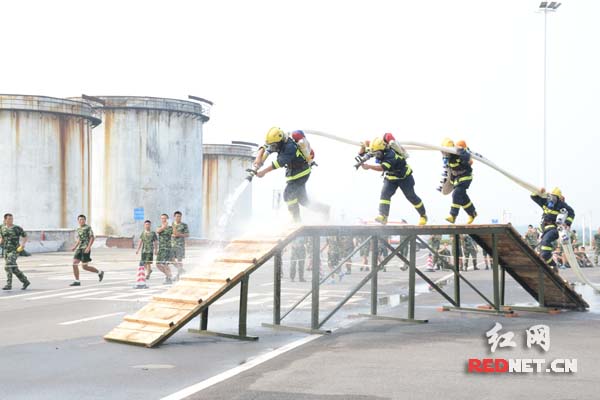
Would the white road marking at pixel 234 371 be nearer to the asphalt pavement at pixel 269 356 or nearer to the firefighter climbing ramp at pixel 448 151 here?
the asphalt pavement at pixel 269 356

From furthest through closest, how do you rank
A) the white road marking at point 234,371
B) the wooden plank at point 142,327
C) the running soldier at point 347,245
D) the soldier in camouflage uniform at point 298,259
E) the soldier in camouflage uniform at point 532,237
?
the soldier in camouflage uniform at point 532,237 → the running soldier at point 347,245 → the soldier in camouflage uniform at point 298,259 → the wooden plank at point 142,327 → the white road marking at point 234,371

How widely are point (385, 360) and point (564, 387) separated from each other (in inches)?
84.5

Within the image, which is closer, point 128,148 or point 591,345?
point 591,345

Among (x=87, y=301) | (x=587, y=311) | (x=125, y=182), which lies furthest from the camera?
(x=125, y=182)

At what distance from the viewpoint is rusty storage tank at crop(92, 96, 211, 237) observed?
164ft

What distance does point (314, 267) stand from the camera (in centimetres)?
1052

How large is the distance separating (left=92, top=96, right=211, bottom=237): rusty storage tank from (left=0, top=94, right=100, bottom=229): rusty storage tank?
6.08 meters

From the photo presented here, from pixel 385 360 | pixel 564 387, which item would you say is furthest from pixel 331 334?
pixel 564 387

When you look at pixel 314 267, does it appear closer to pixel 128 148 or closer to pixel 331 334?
pixel 331 334

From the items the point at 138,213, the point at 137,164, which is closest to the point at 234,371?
the point at 138,213

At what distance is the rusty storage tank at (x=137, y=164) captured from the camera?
5009 centimetres

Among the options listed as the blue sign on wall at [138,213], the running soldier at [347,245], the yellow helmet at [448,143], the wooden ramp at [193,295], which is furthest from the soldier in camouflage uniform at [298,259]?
the blue sign on wall at [138,213]

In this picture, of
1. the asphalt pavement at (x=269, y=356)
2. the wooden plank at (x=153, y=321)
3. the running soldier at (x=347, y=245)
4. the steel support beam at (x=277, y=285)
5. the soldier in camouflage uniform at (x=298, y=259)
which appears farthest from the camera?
the running soldier at (x=347, y=245)

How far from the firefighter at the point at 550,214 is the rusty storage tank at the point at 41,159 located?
111 ft
